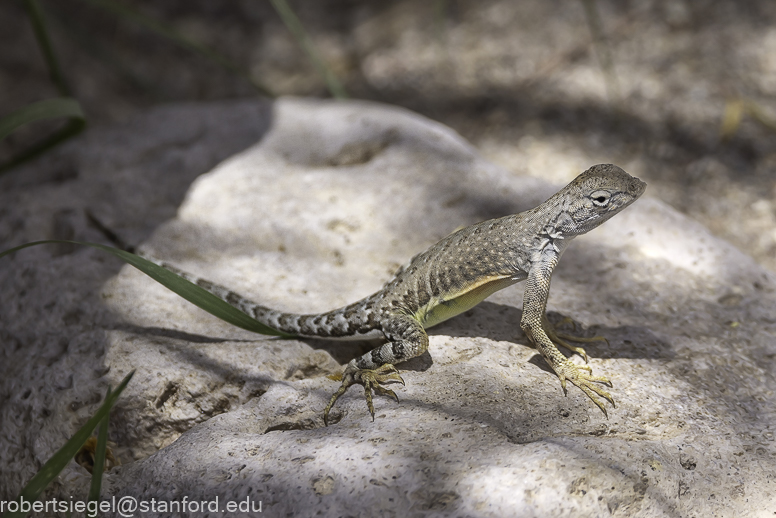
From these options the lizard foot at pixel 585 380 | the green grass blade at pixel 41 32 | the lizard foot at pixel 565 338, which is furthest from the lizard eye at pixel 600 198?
the green grass blade at pixel 41 32

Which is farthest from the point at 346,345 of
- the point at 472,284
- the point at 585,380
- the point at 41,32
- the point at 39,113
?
the point at 41,32

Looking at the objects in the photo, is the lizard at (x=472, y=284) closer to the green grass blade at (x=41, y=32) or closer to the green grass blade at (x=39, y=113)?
the green grass blade at (x=39, y=113)

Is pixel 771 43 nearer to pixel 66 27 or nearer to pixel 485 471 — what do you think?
pixel 485 471

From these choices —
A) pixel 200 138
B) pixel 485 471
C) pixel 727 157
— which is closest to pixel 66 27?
pixel 200 138

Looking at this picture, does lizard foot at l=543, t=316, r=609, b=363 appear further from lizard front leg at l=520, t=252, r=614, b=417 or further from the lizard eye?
the lizard eye

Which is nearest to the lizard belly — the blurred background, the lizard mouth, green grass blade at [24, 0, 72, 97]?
the lizard mouth
